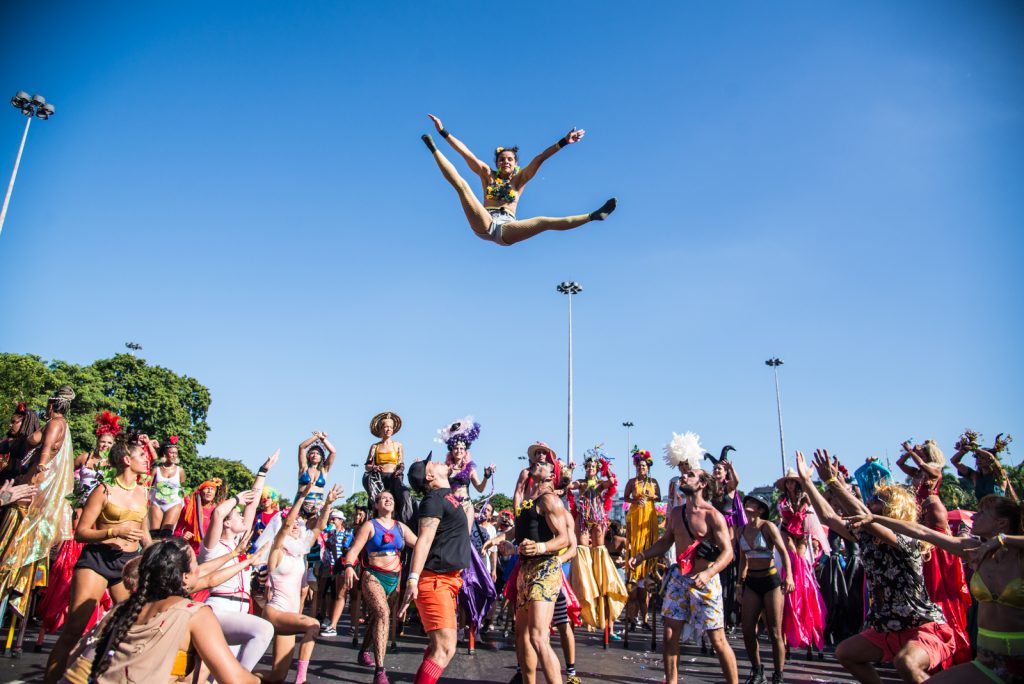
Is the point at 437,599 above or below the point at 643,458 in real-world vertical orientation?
below

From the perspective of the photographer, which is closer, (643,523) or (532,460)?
(532,460)

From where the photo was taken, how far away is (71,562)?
7.92 m

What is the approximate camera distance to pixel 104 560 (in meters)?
5.17

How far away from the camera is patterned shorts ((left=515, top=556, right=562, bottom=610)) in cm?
517

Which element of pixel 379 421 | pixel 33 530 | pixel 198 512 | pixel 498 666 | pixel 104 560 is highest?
pixel 379 421

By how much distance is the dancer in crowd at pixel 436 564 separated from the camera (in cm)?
480

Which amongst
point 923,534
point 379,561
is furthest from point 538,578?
point 923,534

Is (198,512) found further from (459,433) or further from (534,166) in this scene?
(534,166)

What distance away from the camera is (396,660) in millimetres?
7656

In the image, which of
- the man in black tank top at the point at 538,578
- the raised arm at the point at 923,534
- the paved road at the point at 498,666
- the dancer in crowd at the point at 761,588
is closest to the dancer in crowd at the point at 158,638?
the man in black tank top at the point at 538,578

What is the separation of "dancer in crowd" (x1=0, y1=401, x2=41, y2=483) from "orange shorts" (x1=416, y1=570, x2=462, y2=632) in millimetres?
4772

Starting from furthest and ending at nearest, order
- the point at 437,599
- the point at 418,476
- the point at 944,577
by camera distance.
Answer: the point at 944,577 → the point at 418,476 → the point at 437,599

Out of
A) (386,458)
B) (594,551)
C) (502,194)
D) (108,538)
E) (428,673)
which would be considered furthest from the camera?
(594,551)

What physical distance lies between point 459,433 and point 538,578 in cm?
324
